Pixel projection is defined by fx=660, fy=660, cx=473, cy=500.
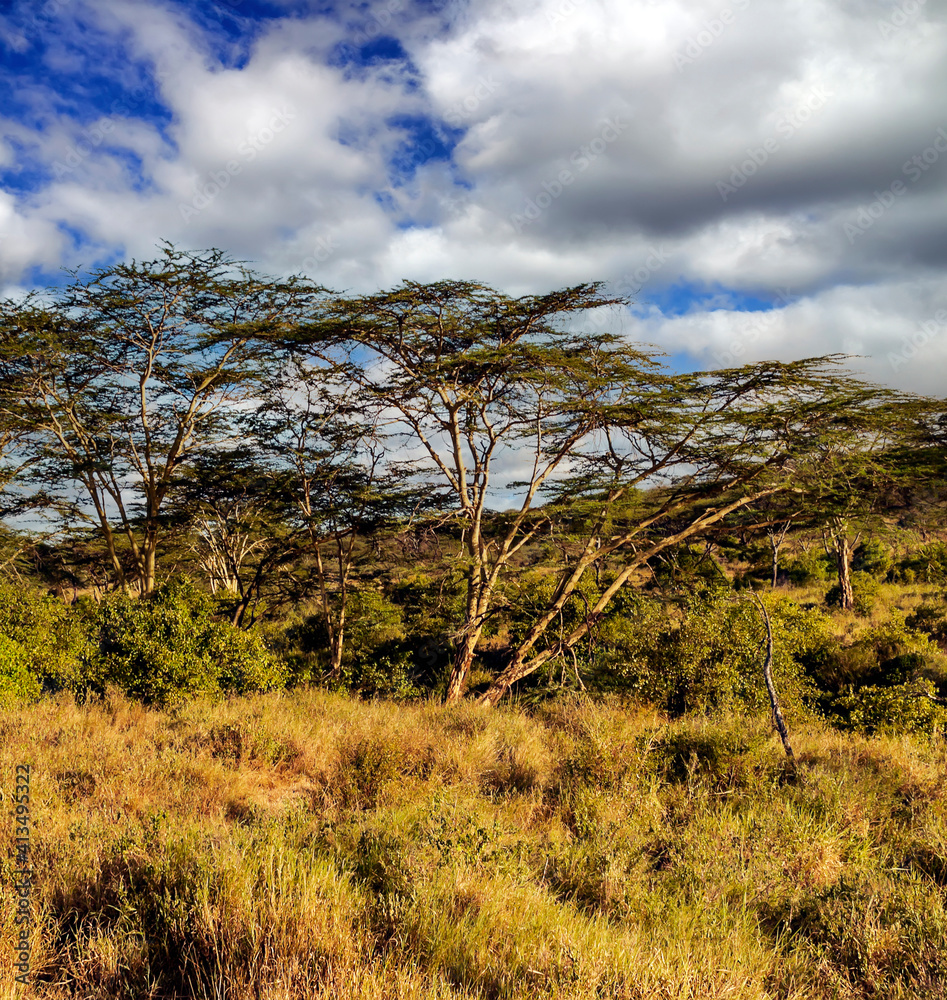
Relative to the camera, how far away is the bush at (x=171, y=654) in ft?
28.9

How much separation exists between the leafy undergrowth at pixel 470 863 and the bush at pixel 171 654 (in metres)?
1.82

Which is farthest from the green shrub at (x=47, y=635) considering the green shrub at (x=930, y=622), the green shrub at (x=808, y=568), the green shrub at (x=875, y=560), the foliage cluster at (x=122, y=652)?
the green shrub at (x=875, y=560)

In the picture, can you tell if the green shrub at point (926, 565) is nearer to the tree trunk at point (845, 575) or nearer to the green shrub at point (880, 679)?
the tree trunk at point (845, 575)

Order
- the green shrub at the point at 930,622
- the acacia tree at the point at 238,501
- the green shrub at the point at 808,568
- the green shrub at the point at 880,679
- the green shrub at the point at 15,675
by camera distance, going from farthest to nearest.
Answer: the green shrub at the point at 808,568 → the green shrub at the point at 930,622 → the acacia tree at the point at 238,501 → the green shrub at the point at 880,679 → the green shrub at the point at 15,675

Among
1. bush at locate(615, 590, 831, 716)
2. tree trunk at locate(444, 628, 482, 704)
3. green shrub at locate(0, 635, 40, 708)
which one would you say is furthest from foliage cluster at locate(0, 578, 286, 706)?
bush at locate(615, 590, 831, 716)

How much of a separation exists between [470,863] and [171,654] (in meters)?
6.72

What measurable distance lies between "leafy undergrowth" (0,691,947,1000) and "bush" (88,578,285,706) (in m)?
1.82

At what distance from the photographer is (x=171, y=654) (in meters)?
8.97

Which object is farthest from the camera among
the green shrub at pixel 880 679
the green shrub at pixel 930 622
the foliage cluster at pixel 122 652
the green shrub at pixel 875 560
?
the green shrub at pixel 875 560

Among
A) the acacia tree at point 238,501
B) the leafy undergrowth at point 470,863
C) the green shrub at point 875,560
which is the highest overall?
the acacia tree at point 238,501

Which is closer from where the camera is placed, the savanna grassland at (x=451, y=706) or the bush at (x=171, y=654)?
the savanna grassland at (x=451, y=706)

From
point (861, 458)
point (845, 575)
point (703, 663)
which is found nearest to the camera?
point (703, 663)

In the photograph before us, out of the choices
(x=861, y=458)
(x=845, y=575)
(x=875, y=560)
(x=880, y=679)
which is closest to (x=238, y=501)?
(x=861, y=458)

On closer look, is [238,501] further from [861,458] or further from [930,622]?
[930,622]
